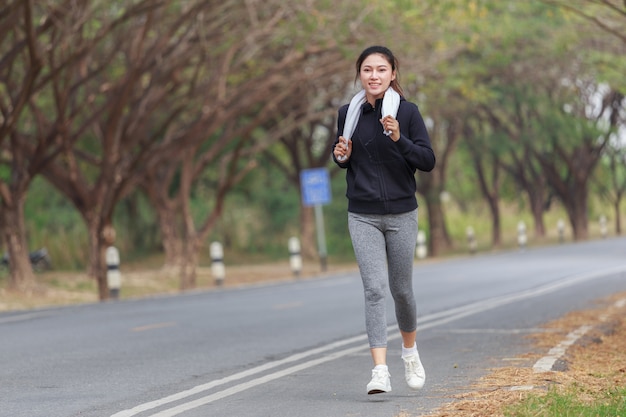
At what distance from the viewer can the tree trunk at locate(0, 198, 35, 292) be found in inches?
1016

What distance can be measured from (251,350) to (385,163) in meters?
4.29

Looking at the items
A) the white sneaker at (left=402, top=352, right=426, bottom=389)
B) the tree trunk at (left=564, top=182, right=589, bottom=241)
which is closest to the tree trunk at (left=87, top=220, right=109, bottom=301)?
the white sneaker at (left=402, top=352, right=426, bottom=389)

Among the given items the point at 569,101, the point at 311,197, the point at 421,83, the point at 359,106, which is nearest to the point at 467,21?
the point at 421,83

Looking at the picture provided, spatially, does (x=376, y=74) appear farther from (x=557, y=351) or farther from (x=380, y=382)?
(x=557, y=351)

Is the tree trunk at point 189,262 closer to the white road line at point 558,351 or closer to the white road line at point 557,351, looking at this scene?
the white road line at point 558,351

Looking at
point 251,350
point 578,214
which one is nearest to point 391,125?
point 251,350

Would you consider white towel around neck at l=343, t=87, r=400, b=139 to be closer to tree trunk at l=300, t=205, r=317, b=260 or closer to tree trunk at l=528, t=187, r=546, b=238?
tree trunk at l=300, t=205, r=317, b=260

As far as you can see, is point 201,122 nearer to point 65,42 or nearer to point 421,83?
point 65,42

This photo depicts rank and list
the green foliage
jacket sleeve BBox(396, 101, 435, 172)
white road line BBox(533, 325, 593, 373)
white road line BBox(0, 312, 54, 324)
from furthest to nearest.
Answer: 1. white road line BBox(0, 312, 54, 324)
2. white road line BBox(533, 325, 593, 373)
3. jacket sleeve BBox(396, 101, 435, 172)
4. the green foliage

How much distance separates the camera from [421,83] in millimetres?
36812

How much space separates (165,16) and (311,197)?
38.7ft

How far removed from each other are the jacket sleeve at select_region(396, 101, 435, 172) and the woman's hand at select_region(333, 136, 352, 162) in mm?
294

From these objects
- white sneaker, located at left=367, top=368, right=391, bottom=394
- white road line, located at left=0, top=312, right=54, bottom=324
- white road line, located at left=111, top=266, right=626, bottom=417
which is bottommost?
white road line, located at left=111, top=266, right=626, bottom=417

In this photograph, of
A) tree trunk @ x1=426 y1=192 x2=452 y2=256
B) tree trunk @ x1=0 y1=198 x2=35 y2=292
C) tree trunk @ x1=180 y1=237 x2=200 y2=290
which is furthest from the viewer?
tree trunk @ x1=426 y1=192 x2=452 y2=256
